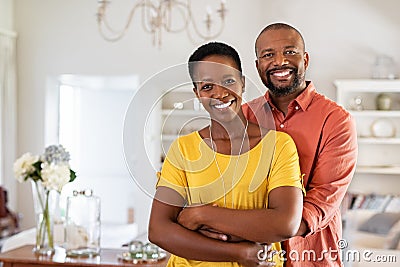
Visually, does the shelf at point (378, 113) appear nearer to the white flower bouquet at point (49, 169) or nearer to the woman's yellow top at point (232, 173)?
the white flower bouquet at point (49, 169)

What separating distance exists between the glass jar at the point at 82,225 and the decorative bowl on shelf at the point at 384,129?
392 centimetres

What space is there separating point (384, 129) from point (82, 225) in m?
4.03

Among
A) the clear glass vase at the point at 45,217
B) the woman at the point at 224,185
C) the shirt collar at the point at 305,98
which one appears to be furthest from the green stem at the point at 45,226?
the shirt collar at the point at 305,98

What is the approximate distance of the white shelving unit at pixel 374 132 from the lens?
259 inches

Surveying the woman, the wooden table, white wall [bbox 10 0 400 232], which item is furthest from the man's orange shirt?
white wall [bbox 10 0 400 232]

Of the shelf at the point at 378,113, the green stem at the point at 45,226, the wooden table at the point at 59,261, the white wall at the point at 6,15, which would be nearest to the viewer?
the wooden table at the point at 59,261

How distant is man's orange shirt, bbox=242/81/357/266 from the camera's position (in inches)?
78.2

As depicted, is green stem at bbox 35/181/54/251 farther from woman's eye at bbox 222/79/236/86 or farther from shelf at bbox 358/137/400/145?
shelf at bbox 358/137/400/145

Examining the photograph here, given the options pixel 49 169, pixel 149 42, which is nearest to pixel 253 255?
pixel 49 169

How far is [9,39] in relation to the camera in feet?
24.4

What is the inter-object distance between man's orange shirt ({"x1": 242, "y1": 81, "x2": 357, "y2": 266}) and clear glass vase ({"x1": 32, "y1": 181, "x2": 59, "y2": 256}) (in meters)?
1.73

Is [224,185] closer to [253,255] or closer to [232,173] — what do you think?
[232,173]

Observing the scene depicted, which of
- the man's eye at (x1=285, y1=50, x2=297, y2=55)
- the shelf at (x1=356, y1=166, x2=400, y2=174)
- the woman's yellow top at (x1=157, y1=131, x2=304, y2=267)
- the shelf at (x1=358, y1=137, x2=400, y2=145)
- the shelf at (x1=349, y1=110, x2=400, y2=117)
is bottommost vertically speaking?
the shelf at (x1=356, y1=166, x2=400, y2=174)

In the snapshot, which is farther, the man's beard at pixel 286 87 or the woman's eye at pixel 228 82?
the man's beard at pixel 286 87
